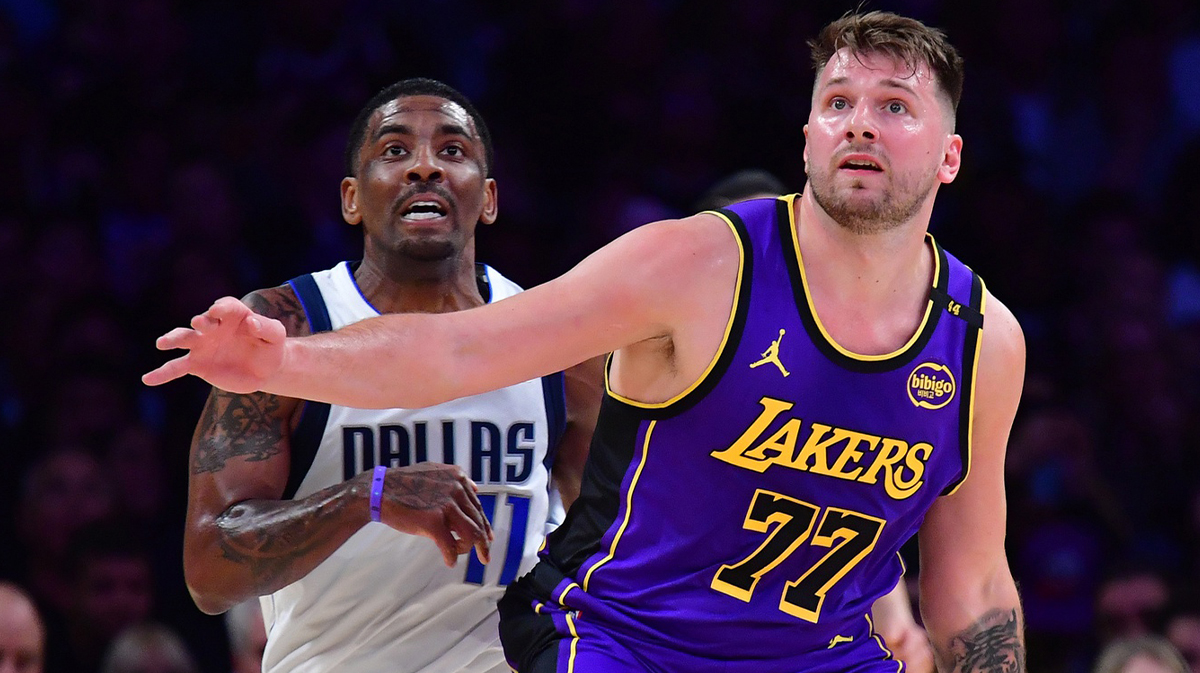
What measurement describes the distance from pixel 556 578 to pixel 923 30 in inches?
55.4

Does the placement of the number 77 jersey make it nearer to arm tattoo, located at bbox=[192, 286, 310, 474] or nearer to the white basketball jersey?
the white basketball jersey

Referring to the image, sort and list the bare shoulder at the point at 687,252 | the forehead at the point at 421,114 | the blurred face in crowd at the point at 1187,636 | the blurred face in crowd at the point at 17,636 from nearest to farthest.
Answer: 1. the bare shoulder at the point at 687,252
2. the forehead at the point at 421,114
3. the blurred face in crowd at the point at 17,636
4. the blurred face in crowd at the point at 1187,636

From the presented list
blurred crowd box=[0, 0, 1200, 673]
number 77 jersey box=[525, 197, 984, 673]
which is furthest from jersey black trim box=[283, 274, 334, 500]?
blurred crowd box=[0, 0, 1200, 673]

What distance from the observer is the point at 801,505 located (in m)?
3.02

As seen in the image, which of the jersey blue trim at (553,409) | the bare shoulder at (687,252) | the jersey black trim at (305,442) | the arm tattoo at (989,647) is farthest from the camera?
the jersey blue trim at (553,409)

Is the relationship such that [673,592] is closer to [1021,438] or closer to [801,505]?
[801,505]

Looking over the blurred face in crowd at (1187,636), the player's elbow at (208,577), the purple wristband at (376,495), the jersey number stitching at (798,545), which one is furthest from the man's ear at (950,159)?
the blurred face in crowd at (1187,636)

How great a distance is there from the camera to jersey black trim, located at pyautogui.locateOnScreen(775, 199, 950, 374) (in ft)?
10.0

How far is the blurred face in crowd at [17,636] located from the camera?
15.1 ft

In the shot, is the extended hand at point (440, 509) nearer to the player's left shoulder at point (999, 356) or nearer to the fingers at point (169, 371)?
the fingers at point (169, 371)

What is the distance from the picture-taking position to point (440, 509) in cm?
320

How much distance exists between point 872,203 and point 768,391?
1.51ft

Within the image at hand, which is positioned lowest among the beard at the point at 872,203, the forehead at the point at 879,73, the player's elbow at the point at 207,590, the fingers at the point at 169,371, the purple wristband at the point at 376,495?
the player's elbow at the point at 207,590

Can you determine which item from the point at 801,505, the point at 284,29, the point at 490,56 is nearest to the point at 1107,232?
the point at 490,56
